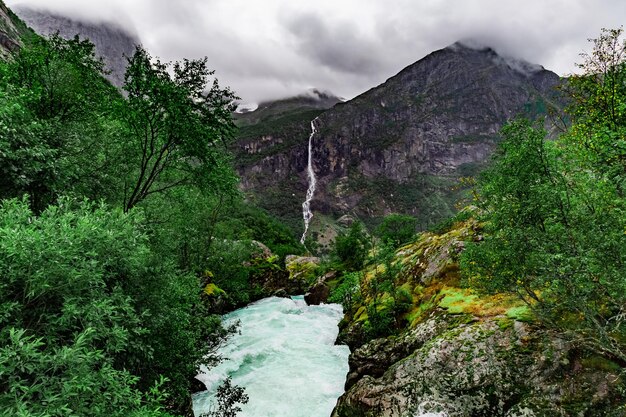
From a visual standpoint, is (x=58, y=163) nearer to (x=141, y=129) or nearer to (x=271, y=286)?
(x=141, y=129)

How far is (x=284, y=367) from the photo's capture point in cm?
2533

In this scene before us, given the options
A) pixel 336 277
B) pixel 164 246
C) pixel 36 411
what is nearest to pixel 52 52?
pixel 164 246

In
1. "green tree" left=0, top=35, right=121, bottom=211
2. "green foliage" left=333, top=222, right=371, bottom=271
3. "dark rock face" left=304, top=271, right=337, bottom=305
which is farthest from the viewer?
"green foliage" left=333, top=222, right=371, bottom=271

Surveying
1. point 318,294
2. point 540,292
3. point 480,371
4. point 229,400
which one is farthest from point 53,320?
point 318,294

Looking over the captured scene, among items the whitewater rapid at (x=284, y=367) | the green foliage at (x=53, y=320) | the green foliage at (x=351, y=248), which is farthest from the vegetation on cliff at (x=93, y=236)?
the green foliage at (x=351, y=248)

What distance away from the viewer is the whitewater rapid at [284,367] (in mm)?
19312

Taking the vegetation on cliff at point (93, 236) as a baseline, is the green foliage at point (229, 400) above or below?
below

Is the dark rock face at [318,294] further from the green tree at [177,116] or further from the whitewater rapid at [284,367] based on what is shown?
the green tree at [177,116]

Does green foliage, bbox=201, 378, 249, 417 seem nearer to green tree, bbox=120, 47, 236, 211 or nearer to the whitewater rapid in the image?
the whitewater rapid

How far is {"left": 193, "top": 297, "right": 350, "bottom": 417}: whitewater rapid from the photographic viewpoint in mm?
19312

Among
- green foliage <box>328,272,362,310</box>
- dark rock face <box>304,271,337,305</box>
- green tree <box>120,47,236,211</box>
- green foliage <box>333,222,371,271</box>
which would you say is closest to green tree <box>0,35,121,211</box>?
green tree <box>120,47,236,211</box>

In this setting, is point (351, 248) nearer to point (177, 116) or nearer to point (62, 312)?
point (177, 116)

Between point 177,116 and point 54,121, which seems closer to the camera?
point 54,121

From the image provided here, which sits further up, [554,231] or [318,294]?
[554,231]
